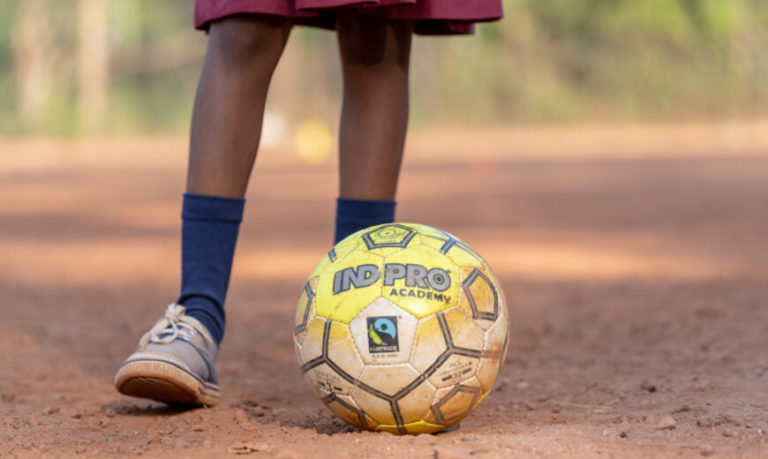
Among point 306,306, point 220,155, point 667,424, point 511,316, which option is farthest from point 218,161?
point 511,316

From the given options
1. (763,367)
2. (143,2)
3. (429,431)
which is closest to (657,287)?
(763,367)

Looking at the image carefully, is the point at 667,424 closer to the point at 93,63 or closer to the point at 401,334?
the point at 401,334

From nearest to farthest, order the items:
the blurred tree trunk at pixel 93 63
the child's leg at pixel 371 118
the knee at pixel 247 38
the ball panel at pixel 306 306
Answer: the ball panel at pixel 306 306
the knee at pixel 247 38
the child's leg at pixel 371 118
the blurred tree trunk at pixel 93 63

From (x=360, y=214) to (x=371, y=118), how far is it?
0.85 ft

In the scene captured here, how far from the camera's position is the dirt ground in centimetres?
190

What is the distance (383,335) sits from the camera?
6.09 ft

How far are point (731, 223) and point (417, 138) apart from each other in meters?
17.5

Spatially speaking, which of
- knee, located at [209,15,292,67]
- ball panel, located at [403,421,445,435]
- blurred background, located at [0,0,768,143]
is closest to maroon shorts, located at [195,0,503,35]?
knee, located at [209,15,292,67]

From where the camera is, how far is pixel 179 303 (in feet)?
7.55

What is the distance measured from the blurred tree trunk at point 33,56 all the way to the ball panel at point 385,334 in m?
26.2

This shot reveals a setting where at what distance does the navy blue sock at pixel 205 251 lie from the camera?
2.27 meters

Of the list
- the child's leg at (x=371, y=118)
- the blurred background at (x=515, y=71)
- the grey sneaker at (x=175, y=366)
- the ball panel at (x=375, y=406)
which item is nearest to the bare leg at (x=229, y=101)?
the child's leg at (x=371, y=118)

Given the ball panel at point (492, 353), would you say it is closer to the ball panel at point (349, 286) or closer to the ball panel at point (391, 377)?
the ball panel at point (391, 377)

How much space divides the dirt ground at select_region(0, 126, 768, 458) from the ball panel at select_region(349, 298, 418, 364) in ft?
0.53
